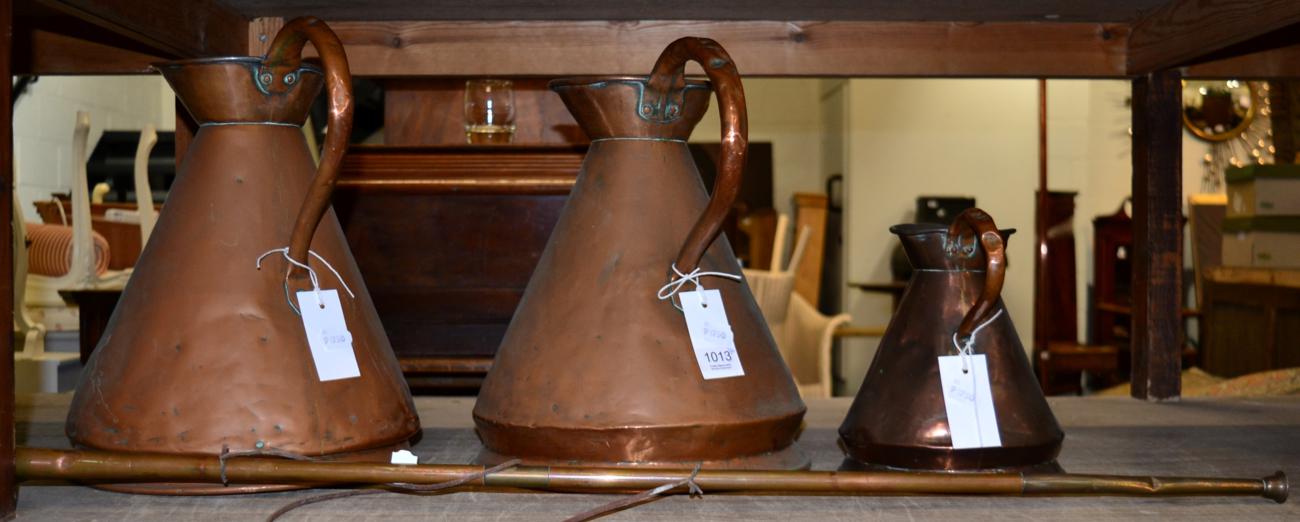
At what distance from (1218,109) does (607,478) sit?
5.88m

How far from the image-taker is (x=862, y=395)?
3.15 feet

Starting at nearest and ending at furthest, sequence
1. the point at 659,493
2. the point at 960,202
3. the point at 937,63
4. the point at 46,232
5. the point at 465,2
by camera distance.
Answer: the point at 659,493 → the point at 465,2 → the point at 937,63 → the point at 46,232 → the point at 960,202

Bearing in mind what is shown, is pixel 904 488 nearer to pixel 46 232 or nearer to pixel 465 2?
pixel 465 2

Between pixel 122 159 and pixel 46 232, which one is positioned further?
pixel 122 159

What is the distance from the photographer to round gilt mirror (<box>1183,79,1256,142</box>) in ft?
18.8

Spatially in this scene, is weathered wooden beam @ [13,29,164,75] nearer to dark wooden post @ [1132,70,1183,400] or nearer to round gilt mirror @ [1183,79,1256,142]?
dark wooden post @ [1132,70,1183,400]

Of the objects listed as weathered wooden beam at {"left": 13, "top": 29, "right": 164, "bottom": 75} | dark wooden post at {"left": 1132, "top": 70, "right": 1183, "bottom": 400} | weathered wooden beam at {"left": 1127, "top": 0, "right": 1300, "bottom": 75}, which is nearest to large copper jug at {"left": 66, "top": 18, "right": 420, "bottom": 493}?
weathered wooden beam at {"left": 13, "top": 29, "right": 164, "bottom": 75}

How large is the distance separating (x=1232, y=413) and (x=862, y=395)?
1.98 feet

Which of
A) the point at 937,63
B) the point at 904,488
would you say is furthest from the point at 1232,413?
the point at 904,488

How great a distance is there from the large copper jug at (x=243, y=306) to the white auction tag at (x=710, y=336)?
26 centimetres

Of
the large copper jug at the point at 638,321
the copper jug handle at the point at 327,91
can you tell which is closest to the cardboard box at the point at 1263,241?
the large copper jug at the point at 638,321

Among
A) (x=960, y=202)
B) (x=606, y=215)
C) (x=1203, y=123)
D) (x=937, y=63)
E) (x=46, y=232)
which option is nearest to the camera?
(x=606, y=215)

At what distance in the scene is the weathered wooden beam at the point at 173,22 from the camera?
92cm

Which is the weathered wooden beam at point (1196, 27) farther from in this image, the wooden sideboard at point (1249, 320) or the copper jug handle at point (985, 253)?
the wooden sideboard at point (1249, 320)
